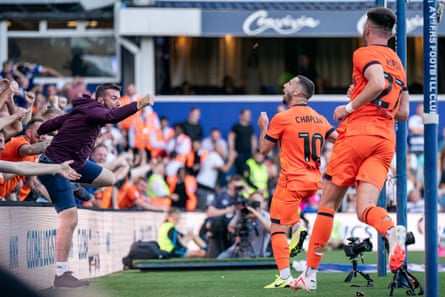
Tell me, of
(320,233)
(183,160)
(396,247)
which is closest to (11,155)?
(320,233)

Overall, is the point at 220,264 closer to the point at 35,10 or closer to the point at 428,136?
the point at 428,136

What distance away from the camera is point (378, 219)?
813 cm

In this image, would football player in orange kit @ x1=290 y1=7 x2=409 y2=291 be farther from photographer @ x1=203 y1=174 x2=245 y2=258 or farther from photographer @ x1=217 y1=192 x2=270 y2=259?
photographer @ x1=203 y1=174 x2=245 y2=258

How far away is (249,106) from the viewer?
89.5 feet

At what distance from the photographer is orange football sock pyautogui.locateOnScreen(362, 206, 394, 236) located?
803 centimetres

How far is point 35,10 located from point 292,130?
58.1ft

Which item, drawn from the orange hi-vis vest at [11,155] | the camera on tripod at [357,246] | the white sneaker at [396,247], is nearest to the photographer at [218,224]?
the orange hi-vis vest at [11,155]

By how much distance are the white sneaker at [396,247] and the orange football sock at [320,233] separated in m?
1.20

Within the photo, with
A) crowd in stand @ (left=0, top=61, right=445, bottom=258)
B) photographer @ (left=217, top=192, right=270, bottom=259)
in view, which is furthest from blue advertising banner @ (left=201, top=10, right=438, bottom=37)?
photographer @ (left=217, top=192, right=270, bottom=259)

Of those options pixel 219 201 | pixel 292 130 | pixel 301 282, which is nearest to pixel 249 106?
pixel 219 201

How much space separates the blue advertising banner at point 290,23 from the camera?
26.6 meters

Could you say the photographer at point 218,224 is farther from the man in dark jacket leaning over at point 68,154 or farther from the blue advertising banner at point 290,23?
the blue advertising banner at point 290,23

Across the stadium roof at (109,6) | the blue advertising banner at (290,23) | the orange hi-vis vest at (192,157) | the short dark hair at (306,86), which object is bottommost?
the orange hi-vis vest at (192,157)

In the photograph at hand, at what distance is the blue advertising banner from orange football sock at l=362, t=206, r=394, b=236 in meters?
18.6
